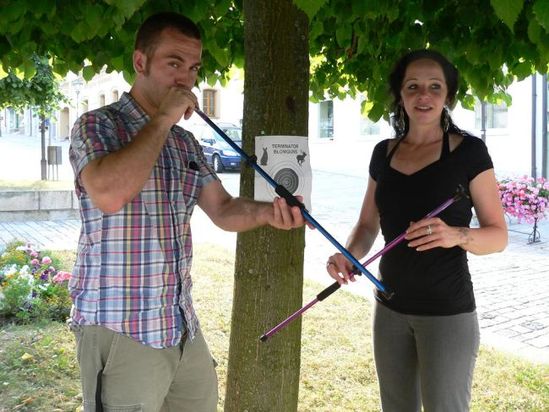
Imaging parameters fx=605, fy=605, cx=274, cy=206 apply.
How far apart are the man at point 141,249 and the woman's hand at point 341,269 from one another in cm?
37

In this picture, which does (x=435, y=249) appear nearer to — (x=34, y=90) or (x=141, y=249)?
(x=141, y=249)

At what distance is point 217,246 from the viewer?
988 cm

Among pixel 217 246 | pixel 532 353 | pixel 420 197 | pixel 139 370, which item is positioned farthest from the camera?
pixel 217 246

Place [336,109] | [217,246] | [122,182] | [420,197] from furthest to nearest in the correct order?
[336,109] < [217,246] < [420,197] < [122,182]

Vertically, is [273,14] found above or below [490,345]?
above

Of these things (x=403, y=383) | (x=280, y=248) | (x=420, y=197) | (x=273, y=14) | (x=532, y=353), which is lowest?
(x=532, y=353)

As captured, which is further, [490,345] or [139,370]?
[490,345]

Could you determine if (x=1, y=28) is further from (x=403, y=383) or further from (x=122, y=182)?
(x=403, y=383)

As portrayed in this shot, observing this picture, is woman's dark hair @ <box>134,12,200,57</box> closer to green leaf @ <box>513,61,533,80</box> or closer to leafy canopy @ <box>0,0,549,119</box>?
leafy canopy @ <box>0,0,549,119</box>

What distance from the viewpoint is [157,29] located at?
2.01 m

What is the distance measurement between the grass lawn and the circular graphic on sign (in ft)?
6.87

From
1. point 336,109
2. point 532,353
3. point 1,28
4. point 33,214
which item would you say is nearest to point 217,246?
point 33,214

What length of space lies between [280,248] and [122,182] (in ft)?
3.36

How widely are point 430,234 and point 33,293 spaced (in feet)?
15.6
